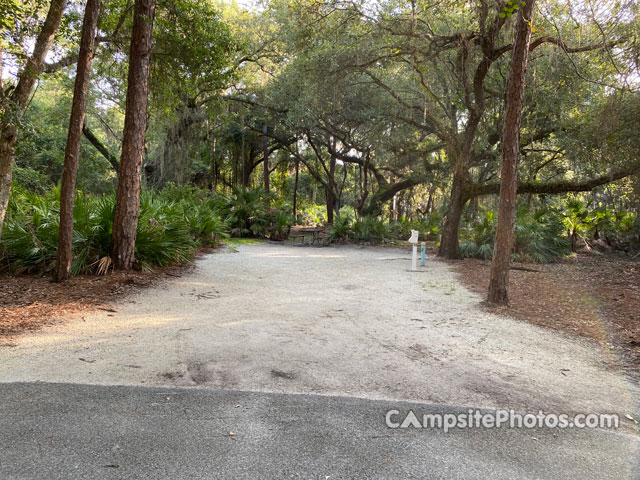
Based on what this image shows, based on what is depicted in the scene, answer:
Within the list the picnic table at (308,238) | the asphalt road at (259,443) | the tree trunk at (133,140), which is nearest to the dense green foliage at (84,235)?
the tree trunk at (133,140)

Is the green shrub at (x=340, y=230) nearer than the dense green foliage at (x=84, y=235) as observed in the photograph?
No

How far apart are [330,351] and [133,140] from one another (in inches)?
222

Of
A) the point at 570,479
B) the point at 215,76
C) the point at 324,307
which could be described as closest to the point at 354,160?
the point at 215,76

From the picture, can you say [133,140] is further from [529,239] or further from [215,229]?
[529,239]

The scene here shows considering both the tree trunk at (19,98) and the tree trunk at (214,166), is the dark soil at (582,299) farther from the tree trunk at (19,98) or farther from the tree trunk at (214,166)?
the tree trunk at (214,166)

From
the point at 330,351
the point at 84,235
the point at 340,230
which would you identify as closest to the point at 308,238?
the point at 340,230

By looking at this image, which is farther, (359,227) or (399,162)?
(399,162)

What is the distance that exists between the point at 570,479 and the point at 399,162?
19873 millimetres

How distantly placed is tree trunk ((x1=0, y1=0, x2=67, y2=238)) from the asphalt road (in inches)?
181

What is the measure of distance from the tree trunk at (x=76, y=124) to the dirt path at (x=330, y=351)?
1446 mm

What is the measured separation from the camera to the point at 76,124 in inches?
250

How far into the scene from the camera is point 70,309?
18.0ft

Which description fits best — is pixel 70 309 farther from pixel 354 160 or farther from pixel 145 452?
pixel 354 160

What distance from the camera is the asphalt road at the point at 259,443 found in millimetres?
2211
